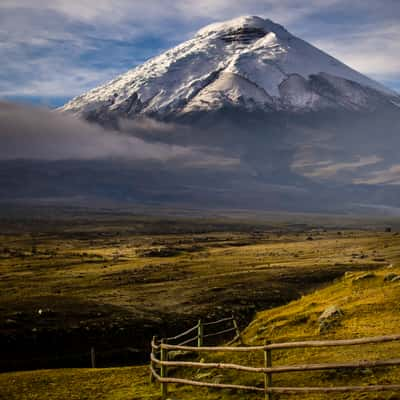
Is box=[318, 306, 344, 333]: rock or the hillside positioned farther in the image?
box=[318, 306, 344, 333]: rock

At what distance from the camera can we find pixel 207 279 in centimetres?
7075

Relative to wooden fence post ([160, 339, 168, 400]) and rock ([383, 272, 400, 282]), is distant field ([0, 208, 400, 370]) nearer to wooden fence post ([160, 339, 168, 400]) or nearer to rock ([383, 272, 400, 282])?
rock ([383, 272, 400, 282])

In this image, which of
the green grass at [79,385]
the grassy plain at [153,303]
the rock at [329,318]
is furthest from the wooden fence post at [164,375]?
the rock at [329,318]

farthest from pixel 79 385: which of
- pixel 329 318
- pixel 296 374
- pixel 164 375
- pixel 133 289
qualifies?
pixel 133 289

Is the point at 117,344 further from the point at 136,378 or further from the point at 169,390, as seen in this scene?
the point at 169,390

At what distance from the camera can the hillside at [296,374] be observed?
1953cm

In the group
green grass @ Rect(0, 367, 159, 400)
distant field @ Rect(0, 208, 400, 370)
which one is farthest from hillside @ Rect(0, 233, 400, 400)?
distant field @ Rect(0, 208, 400, 370)

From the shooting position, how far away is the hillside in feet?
64.1

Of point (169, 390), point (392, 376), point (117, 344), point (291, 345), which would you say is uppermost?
point (291, 345)

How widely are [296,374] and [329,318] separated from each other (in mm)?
11198

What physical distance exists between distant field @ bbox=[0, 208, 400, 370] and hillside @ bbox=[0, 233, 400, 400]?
10.7m

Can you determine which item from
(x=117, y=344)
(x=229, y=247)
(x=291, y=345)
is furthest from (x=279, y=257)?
(x=291, y=345)

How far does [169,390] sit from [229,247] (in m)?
106

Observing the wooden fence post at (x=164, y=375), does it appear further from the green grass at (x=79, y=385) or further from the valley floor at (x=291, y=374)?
the green grass at (x=79, y=385)
